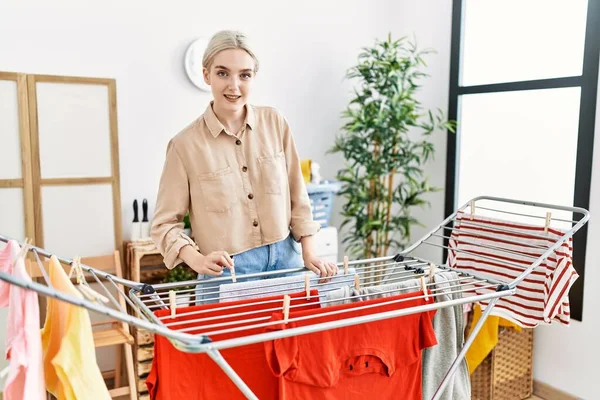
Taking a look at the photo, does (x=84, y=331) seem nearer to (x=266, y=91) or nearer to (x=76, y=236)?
(x=76, y=236)

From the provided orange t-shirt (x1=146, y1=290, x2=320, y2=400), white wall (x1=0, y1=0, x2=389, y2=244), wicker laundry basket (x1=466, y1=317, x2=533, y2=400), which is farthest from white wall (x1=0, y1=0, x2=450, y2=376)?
orange t-shirt (x1=146, y1=290, x2=320, y2=400)

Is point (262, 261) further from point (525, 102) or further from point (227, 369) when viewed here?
point (525, 102)

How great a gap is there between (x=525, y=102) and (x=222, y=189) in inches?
82.1

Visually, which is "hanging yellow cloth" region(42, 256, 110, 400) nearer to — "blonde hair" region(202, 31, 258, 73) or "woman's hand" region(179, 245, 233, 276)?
"woman's hand" region(179, 245, 233, 276)

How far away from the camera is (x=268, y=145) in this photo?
1809 millimetres

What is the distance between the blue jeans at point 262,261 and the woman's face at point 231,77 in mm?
455

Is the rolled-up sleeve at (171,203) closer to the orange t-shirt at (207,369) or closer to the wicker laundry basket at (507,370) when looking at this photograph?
the orange t-shirt at (207,369)

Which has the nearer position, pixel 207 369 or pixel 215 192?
pixel 207 369

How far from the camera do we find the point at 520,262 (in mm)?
2059

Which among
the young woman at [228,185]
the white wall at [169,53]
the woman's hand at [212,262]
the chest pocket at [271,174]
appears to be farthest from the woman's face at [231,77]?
the white wall at [169,53]

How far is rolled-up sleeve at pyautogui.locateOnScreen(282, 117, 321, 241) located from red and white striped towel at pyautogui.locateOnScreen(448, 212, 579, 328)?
1.80ft

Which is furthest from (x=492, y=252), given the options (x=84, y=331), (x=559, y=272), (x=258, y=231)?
(x=84, y=331)

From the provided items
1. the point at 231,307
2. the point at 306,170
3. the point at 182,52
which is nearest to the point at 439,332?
the point at 231,307

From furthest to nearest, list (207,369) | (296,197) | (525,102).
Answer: (525,102) < (296,197) < (207,369)
